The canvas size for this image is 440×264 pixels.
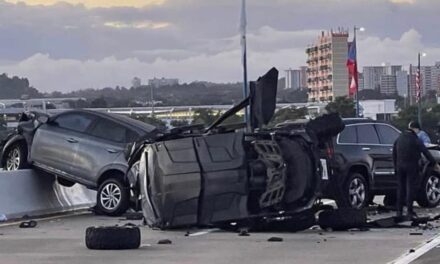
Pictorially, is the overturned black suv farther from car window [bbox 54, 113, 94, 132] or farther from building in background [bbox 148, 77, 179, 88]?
building in background [bbox 148, 77, 179, 88]

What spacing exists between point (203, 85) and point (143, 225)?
3111cm

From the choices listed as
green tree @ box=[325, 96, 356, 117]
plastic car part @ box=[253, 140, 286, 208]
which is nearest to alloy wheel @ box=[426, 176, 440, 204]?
plastic car part @ box=[253, 140, 286, 208]

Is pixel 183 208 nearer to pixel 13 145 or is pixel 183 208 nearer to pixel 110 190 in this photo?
pixel 110 190

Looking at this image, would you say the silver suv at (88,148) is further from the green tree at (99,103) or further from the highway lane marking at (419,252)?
the green tree at (99,103)

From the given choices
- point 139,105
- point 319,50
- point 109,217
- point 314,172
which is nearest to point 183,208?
point 314,172

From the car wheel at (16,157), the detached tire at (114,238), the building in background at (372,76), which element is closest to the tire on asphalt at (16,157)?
the car wheel at (16,157)

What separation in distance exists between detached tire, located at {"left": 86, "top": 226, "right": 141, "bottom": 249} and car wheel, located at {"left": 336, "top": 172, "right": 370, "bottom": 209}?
242 inches

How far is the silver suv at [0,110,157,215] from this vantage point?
18.3 m

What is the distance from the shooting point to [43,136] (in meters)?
19.0

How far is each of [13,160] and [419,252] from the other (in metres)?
10.4

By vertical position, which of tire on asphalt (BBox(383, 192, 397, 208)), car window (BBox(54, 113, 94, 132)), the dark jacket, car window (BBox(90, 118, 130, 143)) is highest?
car window (BBox(54, 113, 94, 132))

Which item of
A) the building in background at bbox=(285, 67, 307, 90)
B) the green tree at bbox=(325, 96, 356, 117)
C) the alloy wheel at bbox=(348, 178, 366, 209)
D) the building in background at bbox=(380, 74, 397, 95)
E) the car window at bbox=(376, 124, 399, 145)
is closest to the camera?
the alloy wheel at bbox=(348, 178, 366, 209)

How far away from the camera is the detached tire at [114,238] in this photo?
12.5m

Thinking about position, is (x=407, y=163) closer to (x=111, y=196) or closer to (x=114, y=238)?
(x=111, y=196)
